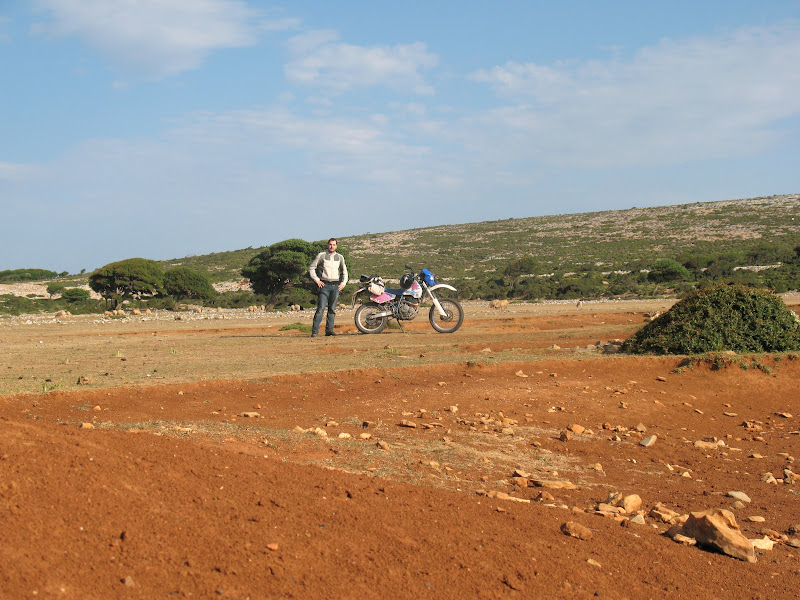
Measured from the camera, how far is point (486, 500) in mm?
4160

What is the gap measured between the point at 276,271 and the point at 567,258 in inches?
1043

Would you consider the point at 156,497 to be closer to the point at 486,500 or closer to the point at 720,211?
the point at 486,500

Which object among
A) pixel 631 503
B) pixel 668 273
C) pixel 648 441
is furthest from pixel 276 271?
pixel 631 503

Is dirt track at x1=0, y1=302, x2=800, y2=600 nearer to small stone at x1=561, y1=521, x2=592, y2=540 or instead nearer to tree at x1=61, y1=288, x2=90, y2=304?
small stone at x1=561, y1=521, x2=592, y2=540

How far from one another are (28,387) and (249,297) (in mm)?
34568

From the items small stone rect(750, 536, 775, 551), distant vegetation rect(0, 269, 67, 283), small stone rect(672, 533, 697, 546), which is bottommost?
small stone rect(750, 536, 775, 551)

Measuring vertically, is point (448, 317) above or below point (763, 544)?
above

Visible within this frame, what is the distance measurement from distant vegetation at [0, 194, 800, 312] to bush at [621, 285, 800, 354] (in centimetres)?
1261

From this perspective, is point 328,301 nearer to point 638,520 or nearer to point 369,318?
point 369,318

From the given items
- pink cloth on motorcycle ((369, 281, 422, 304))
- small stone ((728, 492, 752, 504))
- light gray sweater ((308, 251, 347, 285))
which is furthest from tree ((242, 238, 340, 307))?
small stone ((728, 492, 752, 504))

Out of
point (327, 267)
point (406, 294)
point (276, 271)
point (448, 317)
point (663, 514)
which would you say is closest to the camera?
point (663, 514)

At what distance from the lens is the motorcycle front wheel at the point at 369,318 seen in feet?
48.6

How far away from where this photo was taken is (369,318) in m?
14.8

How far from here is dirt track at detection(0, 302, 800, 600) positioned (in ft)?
9.61
